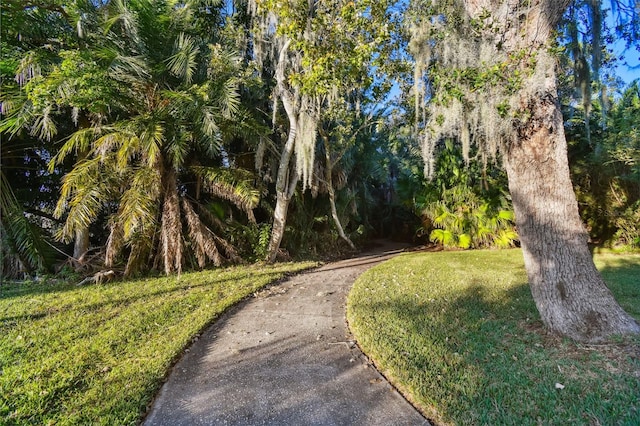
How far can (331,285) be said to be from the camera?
5.96 metres

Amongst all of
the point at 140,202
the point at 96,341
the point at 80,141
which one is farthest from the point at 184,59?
the point at 96,341

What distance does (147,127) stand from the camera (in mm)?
5676

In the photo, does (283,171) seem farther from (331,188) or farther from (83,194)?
(83,194)

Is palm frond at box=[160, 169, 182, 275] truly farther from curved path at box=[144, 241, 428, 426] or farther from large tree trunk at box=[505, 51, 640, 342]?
large tree trunk at box=[505, 51, 640, 342]

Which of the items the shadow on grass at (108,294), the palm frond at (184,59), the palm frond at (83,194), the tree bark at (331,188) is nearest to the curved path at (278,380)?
the shadow on grass at (108,294)

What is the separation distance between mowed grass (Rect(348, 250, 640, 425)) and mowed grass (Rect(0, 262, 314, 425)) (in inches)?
76.1

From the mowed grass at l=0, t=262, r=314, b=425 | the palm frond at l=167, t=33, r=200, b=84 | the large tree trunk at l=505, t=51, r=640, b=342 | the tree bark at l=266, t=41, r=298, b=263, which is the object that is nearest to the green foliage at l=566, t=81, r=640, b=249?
the large tree trunk at l=505, t=51, r=640, b=342

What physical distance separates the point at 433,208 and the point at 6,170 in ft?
35.3

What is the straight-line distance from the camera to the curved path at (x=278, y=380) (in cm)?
225

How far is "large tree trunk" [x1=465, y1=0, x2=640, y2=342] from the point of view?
3066 mm

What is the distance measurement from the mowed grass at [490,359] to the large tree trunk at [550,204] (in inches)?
10.0

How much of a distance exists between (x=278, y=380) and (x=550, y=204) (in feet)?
9.84

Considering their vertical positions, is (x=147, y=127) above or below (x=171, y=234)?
above

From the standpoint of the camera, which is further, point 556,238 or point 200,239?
point 200,239
